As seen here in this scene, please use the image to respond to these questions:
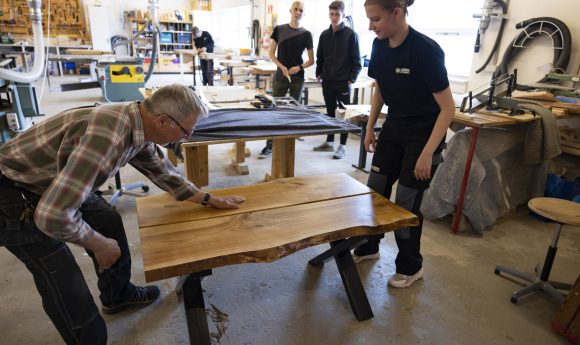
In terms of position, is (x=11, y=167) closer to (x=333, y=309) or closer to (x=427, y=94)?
(x=333, y=309)

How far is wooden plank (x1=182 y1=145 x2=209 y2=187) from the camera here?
2.30 m

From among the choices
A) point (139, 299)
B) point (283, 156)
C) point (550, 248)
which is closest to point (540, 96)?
point (550, 248)

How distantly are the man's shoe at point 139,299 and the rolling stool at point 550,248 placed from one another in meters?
1.84

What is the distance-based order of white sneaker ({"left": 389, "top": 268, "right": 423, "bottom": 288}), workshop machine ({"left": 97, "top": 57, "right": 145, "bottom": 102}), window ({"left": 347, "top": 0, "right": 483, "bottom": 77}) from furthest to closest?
1. workshop machine ({"left": 97, "top": 57, "right": 145, "bottom": 102})
2. window ({"left": 347, "top": 0, "right": 483, "bottom": 77})
3. white sneaker ({"left": 389, "top": 268, "right": 423, "bottom": 288})

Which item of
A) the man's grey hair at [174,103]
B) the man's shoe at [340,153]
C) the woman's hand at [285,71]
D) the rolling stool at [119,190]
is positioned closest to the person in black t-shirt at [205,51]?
the woman's hand at [285,71]

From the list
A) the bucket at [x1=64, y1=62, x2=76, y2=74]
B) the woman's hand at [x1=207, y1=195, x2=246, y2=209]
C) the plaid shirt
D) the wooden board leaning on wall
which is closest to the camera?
the plaid shirt

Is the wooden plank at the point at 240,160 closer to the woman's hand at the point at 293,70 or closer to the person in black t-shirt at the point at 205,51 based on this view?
the woman's hand at the point at 293,70

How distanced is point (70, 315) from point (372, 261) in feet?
5.21

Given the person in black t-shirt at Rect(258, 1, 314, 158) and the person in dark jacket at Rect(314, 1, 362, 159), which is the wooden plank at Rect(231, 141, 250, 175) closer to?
the person in black t-shirt at Rect(258, 1, 314, 158)

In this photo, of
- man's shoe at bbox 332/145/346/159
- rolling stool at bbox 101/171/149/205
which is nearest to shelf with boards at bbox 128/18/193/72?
man's shoe at bbox 332/145/346/159

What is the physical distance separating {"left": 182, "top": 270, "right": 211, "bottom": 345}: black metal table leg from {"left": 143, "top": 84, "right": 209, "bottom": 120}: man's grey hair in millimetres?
618

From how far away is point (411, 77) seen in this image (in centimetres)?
158

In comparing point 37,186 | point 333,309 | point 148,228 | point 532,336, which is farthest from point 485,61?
point 37,186

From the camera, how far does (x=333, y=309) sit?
1.79 m
